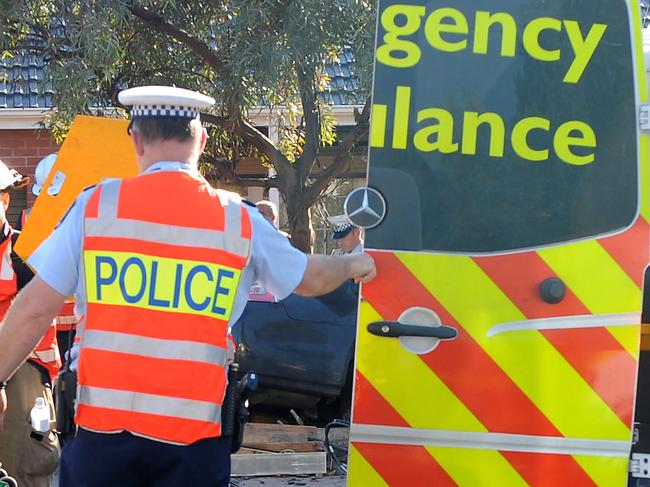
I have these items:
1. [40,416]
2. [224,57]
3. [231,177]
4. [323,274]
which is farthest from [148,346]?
[231,177]

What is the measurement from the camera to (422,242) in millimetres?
2775

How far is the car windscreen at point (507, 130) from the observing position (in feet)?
9.09

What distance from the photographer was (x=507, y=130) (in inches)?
→ 110

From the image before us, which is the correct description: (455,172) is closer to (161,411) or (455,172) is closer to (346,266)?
(346,266)

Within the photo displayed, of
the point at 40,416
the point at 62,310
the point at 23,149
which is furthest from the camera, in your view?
the point at 23,149

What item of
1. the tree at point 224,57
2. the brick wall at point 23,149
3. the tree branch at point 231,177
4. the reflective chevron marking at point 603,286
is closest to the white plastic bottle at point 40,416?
the reflective chevron marking at point 603,286

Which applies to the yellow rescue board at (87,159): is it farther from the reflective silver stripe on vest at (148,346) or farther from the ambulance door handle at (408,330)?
the ambulance door handle at (408,330)

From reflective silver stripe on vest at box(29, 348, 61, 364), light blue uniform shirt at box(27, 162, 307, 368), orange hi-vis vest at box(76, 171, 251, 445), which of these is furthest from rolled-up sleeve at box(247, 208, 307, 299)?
reflective silver stripe on vest at box(29, 348, 61, 364)

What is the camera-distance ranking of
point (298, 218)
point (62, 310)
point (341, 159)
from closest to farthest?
1. point (62, 310)
2. point (298, 218)
3. point (341, 159)

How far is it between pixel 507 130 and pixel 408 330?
0.62 meters

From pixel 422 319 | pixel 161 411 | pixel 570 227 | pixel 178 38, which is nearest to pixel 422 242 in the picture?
pixel 422 319

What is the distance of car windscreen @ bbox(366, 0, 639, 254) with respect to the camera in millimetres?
2771

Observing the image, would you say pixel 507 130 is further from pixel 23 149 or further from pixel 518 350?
pixel 23 149

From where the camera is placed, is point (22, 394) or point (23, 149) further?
point (23, 149)
